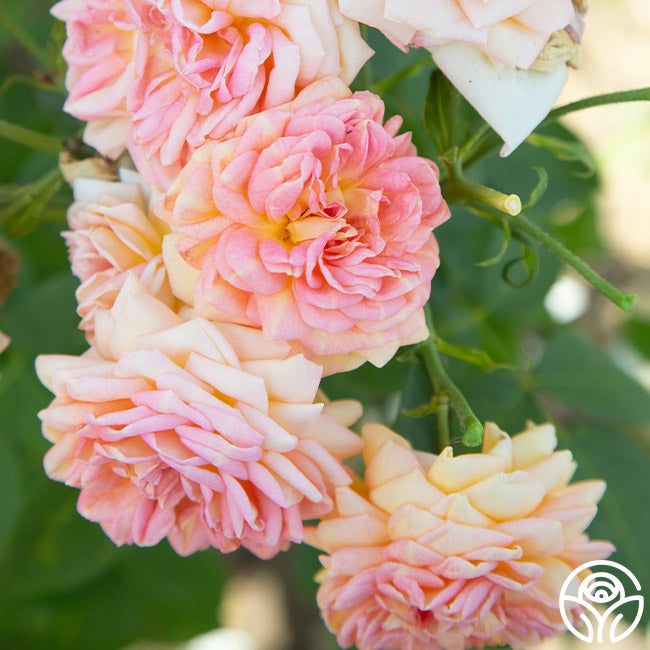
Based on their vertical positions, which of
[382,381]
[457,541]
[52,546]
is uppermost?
[457,541]

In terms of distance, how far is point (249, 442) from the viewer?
47 cm

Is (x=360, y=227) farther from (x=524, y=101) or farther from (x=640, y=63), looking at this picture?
(x=640, y=63)

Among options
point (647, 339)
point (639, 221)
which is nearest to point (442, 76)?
point (647, 339)

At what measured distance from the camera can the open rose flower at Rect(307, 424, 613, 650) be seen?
51 cm

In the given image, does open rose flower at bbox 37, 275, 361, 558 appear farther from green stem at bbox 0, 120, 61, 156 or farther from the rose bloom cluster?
green stem at bbox 0, 120, 61, 156

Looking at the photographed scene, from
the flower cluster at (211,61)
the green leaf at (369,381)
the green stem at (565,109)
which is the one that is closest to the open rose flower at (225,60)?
the flower cluster at (211,61)

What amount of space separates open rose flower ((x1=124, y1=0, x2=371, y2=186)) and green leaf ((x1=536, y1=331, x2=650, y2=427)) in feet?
1.52

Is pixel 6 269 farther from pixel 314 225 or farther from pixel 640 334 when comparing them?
pixel 640 334

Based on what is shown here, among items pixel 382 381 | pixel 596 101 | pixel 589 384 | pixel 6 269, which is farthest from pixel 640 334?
pixel 6 269

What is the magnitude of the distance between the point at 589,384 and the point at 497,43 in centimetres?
48

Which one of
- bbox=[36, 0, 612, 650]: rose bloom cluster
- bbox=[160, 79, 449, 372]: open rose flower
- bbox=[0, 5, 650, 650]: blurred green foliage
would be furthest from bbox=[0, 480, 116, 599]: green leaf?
bbox=[160, 79, 449, 372]: open rose flower

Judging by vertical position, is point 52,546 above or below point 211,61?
below

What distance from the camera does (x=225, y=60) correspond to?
48cm

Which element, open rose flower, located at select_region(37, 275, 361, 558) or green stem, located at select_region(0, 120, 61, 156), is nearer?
open rose flower, located at select_region(37, 275, 361, 558)
